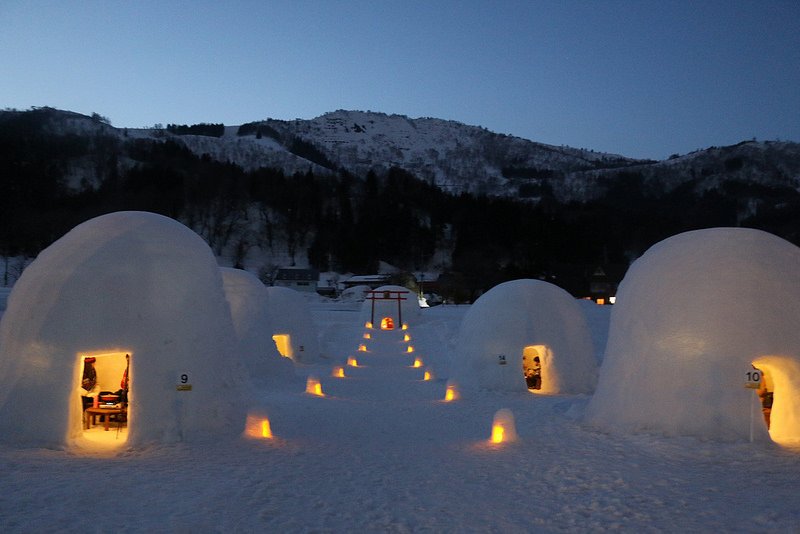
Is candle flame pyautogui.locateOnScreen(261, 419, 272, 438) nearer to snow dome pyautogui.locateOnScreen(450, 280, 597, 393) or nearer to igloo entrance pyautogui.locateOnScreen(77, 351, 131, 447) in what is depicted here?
igloo entrance pyautogui.locateOnScreen(77, 351, 131, 447)


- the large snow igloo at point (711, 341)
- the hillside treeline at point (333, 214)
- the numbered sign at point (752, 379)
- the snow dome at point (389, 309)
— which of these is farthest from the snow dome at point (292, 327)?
the hillside treeline at point (333, 214)

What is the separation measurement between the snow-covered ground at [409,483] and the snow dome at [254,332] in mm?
6674

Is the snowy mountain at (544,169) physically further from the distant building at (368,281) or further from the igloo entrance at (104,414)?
the igloo entrance at (104,414)

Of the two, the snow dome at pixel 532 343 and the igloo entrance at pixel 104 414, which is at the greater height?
the snow dome at pixel 532 343

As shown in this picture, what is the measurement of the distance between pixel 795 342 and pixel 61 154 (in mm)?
95635

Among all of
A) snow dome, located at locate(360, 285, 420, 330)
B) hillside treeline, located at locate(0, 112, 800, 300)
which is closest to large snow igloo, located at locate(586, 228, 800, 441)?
snow dome, located at locate(360, 285, 420, 330)

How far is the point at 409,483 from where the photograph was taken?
8281 mm

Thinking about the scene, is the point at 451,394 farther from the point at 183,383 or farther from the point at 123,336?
the point at 123,336

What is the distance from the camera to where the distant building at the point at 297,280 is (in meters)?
68.6

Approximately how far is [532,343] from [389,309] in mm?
24033

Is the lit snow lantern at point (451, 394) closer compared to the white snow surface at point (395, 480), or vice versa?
the white snow surface at point (395, 480)

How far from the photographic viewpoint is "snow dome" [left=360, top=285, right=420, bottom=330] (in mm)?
40250

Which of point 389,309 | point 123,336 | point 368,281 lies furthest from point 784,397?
point 368,281

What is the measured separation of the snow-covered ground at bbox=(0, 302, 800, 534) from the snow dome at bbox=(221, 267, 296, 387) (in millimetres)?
6674
